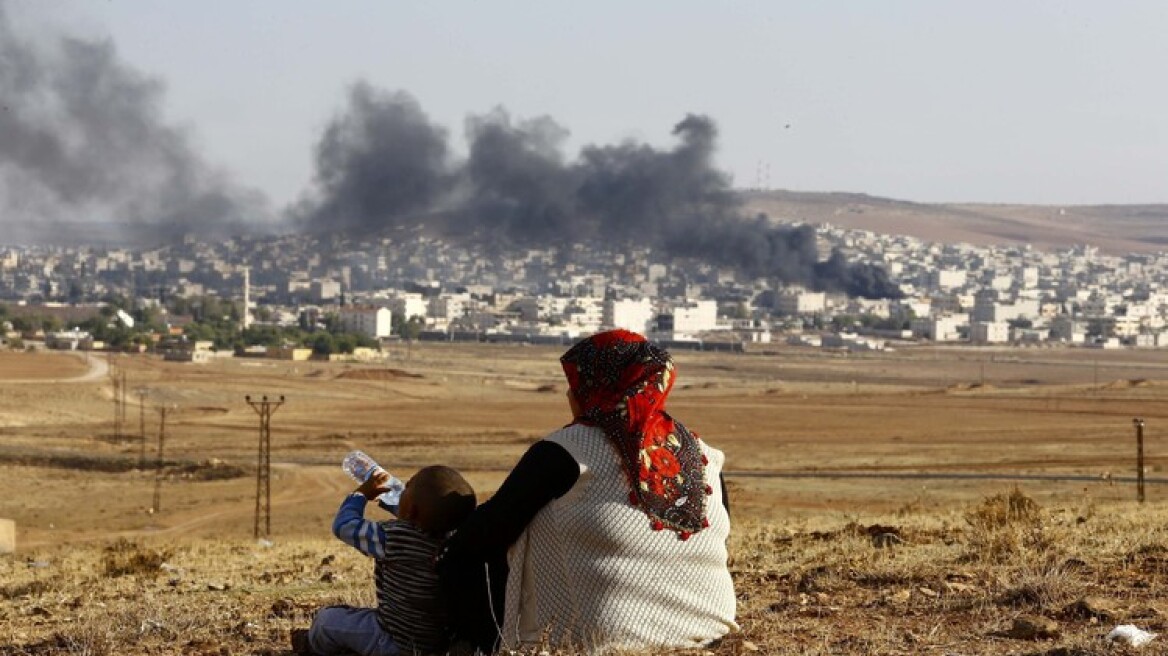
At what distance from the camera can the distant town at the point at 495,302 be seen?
97.5m

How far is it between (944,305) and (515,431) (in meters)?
107

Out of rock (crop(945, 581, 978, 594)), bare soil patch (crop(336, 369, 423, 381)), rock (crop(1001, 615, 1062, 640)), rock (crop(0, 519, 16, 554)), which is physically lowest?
bare soil patch (crop(336, 369, 423, 381))

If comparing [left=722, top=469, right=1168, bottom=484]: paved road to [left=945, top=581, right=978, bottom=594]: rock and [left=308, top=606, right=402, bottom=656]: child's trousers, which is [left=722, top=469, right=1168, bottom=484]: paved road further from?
[left=308, top=606, right=402, bottom=656]: child's trousers

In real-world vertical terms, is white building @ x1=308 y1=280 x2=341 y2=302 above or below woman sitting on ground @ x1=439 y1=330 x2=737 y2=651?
above

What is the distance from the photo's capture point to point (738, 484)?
2666 centimetres

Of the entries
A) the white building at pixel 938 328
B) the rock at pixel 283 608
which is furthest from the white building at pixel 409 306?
the rock at pixel 283 608

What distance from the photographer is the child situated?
5285 mm

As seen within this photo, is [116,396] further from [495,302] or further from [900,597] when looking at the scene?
[495,302]

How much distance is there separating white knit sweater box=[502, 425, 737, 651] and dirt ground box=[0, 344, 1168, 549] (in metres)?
8.13

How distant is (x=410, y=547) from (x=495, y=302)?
133m

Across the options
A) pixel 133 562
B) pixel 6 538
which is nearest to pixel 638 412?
pixel 133 562

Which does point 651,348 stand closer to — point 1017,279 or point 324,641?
point 324,641

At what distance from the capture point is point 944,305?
14450 cm

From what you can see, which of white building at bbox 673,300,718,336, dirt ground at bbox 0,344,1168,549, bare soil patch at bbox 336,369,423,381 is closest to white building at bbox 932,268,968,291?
white building at bbox 673,300,718,336
